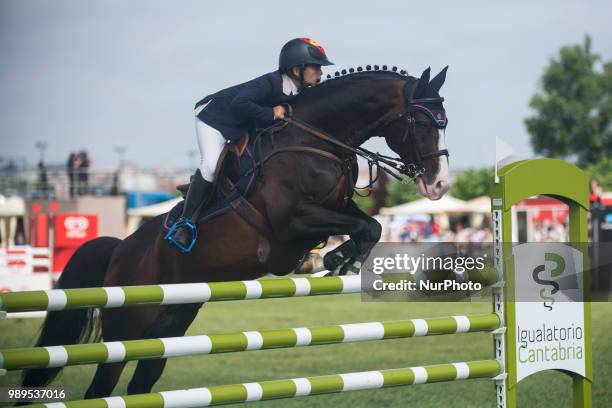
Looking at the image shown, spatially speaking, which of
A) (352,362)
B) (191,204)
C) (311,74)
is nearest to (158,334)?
(191,204)

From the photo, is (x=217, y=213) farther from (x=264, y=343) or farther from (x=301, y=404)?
(x=301, y=404)

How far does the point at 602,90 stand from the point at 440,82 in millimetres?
55957

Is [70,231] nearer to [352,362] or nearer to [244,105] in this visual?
[352,362]

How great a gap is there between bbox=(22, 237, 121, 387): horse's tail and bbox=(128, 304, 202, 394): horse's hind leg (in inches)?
14.0

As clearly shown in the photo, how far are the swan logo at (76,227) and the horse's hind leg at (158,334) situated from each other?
9.62 m

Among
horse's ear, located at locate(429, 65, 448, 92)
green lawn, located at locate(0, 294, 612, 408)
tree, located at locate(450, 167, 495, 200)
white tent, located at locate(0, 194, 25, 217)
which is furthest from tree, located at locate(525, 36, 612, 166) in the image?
horse's ear, located at locate(429, 65, 448, 92)

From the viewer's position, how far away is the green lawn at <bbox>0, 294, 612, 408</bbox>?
19.8 ft

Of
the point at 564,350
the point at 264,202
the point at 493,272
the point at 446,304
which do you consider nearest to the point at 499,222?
the point at 493,272

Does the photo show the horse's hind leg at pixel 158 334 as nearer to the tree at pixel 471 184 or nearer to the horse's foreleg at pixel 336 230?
the horse's foreleg at pixel 336 230

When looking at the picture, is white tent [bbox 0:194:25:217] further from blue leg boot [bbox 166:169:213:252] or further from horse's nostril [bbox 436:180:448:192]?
horse's nostril [bbox 436:180:448:192]

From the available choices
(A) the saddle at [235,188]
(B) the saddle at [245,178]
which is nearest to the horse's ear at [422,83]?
(B) the saddle at [245,178]

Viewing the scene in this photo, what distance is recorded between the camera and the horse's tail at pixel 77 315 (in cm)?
438

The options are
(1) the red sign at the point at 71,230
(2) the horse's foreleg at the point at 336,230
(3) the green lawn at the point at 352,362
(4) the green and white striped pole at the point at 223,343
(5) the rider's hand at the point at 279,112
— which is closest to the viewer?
(4) the green and white striped pole at the point at 223,343

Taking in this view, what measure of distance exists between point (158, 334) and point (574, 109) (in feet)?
179
